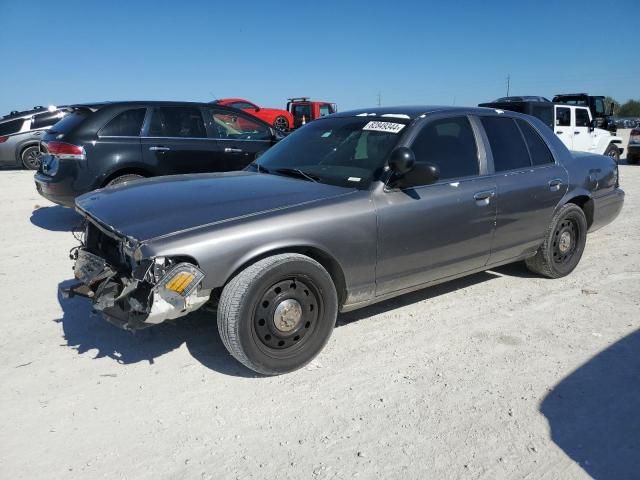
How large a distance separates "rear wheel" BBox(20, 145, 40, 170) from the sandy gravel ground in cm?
1086

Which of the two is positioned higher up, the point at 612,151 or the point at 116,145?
the point at 116,145

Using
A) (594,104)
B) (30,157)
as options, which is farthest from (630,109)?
Answer: (30,157)

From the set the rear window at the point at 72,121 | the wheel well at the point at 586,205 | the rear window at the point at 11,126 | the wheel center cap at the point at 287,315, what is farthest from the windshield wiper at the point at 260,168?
the rear window at the point at 11,126

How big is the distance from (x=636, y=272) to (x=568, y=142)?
30.4 feet

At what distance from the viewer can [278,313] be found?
3.17m

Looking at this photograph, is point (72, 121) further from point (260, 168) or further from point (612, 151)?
point (612, 151)

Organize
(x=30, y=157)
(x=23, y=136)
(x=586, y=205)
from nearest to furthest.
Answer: (x=586, y=205), (x=23, y=136), (x=30, y=157)

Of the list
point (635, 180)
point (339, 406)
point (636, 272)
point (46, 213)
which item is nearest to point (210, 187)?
point (339, 406)

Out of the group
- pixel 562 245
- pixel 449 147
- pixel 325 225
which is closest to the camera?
pixel 325 225

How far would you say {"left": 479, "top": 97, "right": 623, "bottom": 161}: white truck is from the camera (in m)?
12.8

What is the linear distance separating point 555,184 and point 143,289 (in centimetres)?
372

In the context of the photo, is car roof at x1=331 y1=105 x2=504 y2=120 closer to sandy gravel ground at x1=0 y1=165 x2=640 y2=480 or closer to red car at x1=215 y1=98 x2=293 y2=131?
sandy gravel ground at x1=0 y1=165 x2=640 y2=480

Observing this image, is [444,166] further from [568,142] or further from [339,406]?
[568,142]

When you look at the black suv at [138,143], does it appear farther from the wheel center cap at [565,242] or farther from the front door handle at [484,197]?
the wheel center cap at [565,242]
